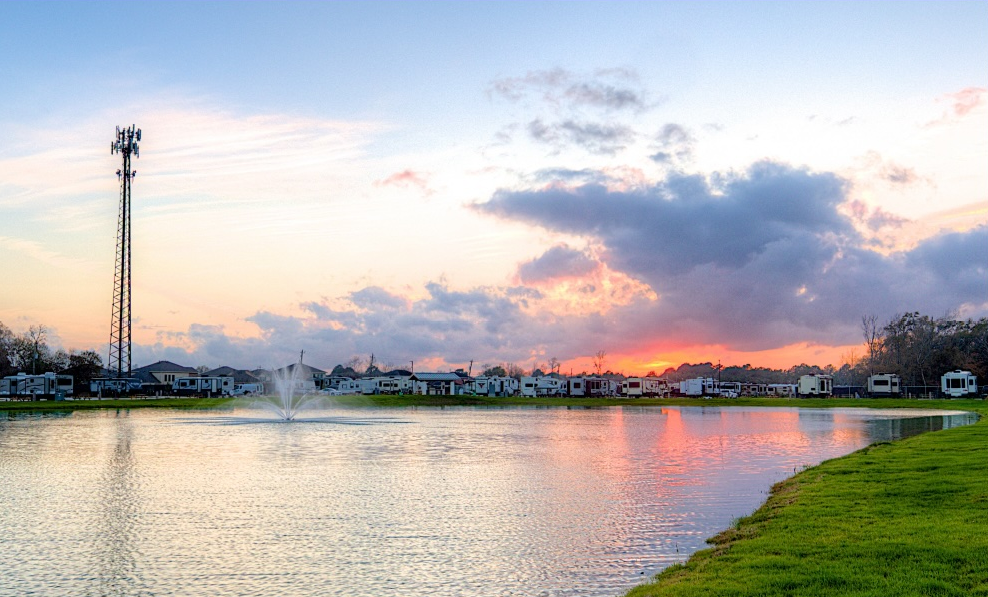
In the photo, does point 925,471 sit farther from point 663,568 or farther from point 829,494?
point 663,568

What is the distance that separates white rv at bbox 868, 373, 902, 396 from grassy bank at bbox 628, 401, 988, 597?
5202 inches

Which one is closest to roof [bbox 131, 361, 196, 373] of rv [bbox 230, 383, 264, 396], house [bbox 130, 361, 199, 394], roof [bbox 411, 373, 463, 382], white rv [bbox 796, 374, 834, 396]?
house [bbox 130, 361, 199, 394]

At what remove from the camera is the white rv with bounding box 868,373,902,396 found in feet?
481

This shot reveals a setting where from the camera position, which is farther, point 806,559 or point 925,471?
point 925,471

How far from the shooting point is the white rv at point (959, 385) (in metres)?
134

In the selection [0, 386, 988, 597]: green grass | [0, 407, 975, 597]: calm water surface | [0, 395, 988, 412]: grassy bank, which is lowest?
[0, 395, 988, 412]: grassy bank

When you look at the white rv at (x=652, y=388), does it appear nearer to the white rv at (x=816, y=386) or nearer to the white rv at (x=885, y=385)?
the white rv at (x=816, y=386)

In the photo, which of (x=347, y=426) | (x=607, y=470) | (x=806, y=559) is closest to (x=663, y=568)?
(x=806, y=559)

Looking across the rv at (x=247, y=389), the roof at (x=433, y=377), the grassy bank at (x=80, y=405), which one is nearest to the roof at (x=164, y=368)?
the rv at (x=247, y=389)

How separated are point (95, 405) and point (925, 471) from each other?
97414mm

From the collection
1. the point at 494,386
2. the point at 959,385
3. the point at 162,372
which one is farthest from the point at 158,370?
the point at 959,385

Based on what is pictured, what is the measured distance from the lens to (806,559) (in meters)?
15.0

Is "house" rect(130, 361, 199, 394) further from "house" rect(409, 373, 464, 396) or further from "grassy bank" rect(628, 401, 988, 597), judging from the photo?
"grassy bank" rect(628, 401, 988, 597)

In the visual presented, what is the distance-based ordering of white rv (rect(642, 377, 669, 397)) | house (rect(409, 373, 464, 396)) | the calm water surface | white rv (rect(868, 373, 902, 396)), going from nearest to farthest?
1. the calm water surface
2. white rv (rect(868, 373, 902, 396))
3. white rv (rect(642, 377, 669, 397))
4. house (rect(409, 373, 464, 396))
